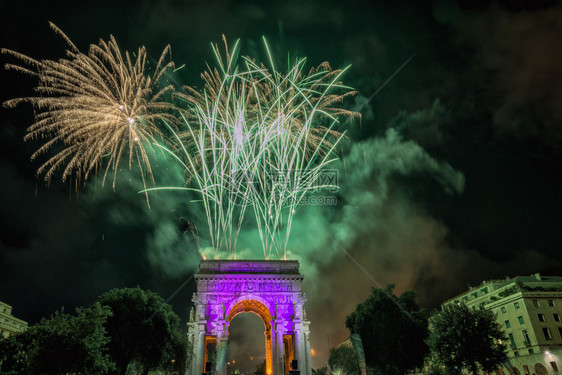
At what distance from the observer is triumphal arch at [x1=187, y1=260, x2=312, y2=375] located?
41.3 metres

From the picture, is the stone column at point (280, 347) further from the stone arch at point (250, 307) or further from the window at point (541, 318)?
the window at point (541, 318)

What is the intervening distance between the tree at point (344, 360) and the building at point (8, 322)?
6307cm

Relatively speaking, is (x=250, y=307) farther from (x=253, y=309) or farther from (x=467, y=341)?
(x=467, y=341)

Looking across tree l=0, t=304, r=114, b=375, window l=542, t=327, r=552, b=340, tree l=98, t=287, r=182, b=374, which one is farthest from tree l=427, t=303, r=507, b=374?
tree l=0, t=304, r=114, b=375

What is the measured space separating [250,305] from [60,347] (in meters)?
27.9

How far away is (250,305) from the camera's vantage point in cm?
4891

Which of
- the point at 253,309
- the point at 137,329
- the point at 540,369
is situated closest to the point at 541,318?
the point at 540,369

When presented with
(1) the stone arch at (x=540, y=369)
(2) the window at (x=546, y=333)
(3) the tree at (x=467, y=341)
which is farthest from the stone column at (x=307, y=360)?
(2) the window at (x=546, y=333)

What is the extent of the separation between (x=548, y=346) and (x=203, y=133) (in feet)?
166

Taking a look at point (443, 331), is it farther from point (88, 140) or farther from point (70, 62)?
point (70, 62)

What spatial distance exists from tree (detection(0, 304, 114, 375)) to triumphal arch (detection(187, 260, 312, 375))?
52.4 ft

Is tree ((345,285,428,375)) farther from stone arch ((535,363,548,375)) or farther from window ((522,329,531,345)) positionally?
window ((522,329,531,345))

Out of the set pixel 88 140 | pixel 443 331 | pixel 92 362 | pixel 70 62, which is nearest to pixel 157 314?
pixel 92 362

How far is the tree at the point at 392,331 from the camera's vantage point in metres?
38.5
